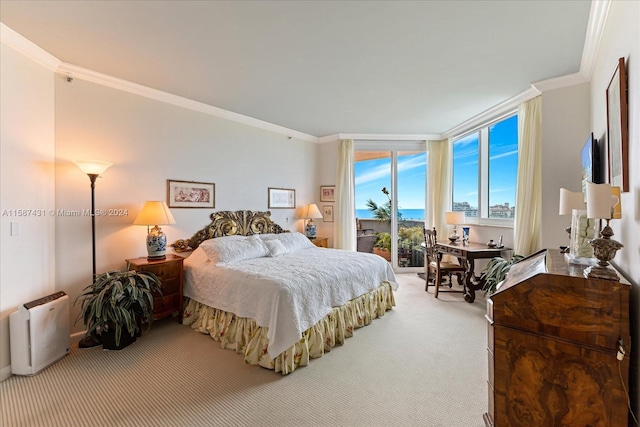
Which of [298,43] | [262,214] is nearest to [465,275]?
[262,214]

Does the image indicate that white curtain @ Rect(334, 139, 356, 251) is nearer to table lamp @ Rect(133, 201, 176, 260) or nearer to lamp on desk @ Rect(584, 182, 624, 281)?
table lamp @ Rect(133, 201, 176, 260)

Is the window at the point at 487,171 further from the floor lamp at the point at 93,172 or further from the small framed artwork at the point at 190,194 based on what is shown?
the floor lamp at the point at 93,172

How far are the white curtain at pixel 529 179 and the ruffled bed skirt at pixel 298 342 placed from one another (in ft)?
6.36

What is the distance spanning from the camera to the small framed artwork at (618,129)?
149 centimetres

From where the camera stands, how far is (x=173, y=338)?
2932 millimetres

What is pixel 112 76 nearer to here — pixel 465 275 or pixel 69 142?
pixel 69 142

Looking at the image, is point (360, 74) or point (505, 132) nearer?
point (360, 74)

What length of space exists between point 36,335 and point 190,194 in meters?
2.06

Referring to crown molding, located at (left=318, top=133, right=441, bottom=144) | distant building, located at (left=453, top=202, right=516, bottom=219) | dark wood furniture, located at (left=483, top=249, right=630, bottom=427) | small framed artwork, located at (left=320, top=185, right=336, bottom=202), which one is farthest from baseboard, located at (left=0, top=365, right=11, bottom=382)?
distant building, located at (left=453, top=202, right=516, bottom=219)

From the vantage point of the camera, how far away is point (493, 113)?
13.4 feet

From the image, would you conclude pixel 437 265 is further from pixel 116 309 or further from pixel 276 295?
pixel 116 309

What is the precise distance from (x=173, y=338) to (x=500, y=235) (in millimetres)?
4648

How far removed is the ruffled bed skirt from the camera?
94.9 inches

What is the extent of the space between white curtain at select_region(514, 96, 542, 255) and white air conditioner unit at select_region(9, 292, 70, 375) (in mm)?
5064
